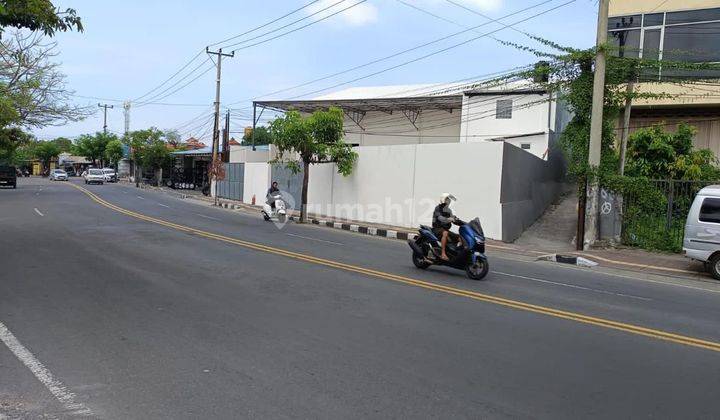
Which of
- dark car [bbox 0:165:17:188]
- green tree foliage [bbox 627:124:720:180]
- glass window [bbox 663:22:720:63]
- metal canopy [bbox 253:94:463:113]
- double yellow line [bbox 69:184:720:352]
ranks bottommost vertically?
double yellow line [bbox 69:184:720:352]

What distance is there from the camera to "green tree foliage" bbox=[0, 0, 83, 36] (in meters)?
8.60

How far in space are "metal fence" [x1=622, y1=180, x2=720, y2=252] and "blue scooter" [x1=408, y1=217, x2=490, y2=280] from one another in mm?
7843

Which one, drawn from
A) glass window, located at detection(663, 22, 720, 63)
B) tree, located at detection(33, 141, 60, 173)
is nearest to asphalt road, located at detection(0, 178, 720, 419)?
glass window, located at detection(663, 22, 720, 63)

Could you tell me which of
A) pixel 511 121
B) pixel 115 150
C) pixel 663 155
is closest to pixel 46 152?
pixel 115 150

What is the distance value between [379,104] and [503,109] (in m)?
8.26

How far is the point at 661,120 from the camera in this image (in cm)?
2355

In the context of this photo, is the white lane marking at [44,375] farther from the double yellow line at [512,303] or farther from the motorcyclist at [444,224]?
the motorcyclist at [444,224]

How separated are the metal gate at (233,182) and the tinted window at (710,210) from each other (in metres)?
27.5

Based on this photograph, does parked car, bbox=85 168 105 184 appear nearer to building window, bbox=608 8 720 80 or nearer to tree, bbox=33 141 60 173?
building window, bbox=608 8 720 80

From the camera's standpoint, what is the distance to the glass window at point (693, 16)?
20500 millimetres

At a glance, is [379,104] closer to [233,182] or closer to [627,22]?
[233,182]

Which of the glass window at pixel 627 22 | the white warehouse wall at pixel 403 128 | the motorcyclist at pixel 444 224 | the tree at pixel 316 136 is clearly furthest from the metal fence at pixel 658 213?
the white warehouse wall at pixel 403 128

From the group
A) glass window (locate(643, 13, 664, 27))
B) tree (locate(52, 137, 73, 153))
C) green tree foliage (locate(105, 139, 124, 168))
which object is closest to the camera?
glass window (locate(643, 13, 664, 27))

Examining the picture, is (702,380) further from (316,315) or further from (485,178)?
(485,178)
